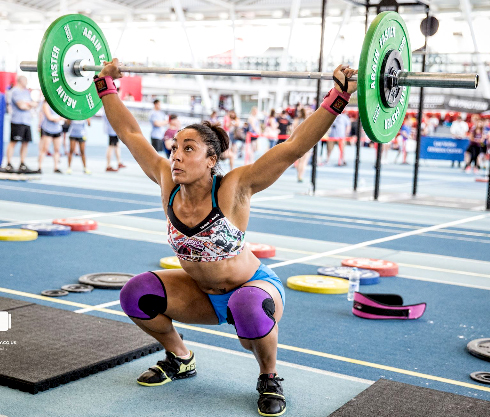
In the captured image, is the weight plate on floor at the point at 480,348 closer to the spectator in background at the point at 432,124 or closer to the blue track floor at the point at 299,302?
the blue track floor at the point at 299,302

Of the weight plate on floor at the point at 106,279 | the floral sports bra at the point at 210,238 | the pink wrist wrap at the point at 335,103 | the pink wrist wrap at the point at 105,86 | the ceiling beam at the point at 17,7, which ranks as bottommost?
the weight plate on floor at the point at 106,279

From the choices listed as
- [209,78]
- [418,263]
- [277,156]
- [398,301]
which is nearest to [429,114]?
[209,78]

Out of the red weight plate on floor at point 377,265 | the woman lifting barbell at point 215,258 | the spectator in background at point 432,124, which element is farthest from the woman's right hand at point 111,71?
the spectator in background at point 432,124

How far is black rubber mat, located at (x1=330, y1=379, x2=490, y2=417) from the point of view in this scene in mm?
2432

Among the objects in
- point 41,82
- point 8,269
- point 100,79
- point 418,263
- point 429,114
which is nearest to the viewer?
point 100,79

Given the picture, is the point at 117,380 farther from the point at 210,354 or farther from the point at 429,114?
the point at 429,114

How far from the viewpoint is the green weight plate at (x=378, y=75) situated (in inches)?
100.0

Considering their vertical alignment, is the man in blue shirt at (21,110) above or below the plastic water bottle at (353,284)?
above

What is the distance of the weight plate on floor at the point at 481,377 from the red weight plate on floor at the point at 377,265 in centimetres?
206

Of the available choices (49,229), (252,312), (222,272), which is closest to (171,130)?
(49,229)

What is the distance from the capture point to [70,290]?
4.20 m

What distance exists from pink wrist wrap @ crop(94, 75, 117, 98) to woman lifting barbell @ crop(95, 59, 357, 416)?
1.72 ft

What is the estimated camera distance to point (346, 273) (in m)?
4.98

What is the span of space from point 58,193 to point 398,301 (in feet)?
21.2
